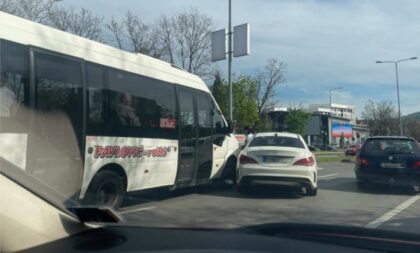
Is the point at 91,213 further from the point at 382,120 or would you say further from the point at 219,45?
the point at 382,120

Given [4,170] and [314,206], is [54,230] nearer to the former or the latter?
[4,170]

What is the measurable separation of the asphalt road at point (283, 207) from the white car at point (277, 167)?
391mm

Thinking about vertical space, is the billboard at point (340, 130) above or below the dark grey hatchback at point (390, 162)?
above

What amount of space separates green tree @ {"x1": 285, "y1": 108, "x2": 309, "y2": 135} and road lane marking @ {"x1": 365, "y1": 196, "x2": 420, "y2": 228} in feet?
196

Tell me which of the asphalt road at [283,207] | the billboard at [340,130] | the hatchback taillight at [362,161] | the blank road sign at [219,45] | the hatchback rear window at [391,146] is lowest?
the asphalt road at [283,207]

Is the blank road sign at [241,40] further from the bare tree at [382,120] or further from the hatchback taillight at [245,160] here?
the bare tree at [382,120]

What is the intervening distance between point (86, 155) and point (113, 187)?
105cm

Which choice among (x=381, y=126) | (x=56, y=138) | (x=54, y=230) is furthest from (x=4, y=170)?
(x=381, y=126)

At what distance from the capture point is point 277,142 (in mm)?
12188

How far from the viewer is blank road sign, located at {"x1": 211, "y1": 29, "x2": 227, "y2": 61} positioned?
71.3 ft

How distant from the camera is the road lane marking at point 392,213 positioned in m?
8.07

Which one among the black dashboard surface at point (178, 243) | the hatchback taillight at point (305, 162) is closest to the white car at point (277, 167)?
the hatchback taillight at point (305, 162)

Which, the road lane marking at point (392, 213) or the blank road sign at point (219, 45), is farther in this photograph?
the blank road sign at point (219, 45)

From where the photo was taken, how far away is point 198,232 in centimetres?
230
